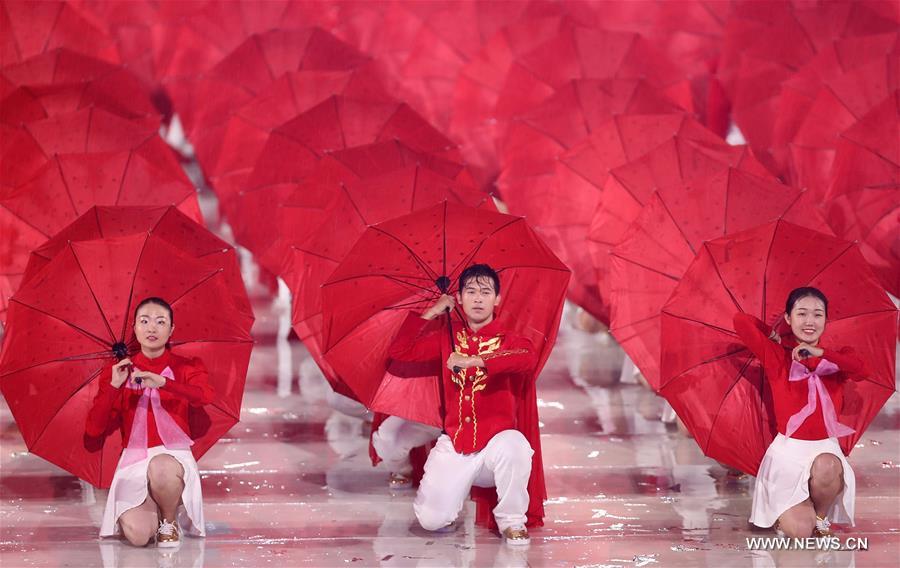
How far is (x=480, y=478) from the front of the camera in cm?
552

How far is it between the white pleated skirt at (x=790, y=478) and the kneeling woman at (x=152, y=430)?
7.39 ft

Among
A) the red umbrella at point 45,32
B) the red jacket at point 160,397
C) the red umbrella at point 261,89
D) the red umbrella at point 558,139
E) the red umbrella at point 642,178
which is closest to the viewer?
the red jacket at point 160,397

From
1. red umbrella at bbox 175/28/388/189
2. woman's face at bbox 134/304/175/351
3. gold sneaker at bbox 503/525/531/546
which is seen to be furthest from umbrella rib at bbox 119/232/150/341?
red umbrella at bbox 175/28/388/189

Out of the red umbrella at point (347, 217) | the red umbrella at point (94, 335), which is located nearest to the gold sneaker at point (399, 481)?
the red umbrella at point (347, 217)

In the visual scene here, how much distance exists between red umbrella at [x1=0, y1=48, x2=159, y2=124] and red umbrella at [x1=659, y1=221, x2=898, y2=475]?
4.17 m

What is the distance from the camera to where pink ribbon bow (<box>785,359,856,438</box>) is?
5438mm

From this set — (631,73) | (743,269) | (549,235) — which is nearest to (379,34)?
(631,73)

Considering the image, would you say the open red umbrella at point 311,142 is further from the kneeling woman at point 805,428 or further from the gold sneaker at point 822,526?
the gold sneaker at point 822,526

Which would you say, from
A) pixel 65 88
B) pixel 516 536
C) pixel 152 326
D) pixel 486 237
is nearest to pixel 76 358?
pixel 152 326

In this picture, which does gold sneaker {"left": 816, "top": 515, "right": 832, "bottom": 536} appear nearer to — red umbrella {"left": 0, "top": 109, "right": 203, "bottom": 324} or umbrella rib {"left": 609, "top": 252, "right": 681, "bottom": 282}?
umbrella rib {"left": 609, "top": 252, "right": 681, "bottom": 282}

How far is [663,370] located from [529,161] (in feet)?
8.84

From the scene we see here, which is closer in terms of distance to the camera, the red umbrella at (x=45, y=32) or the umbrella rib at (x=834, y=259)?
the umbrella rib at (x=834, y=259)

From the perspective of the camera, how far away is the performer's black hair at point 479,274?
5477 mm

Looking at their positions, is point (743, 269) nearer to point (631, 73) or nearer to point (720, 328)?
point (720, 328)
